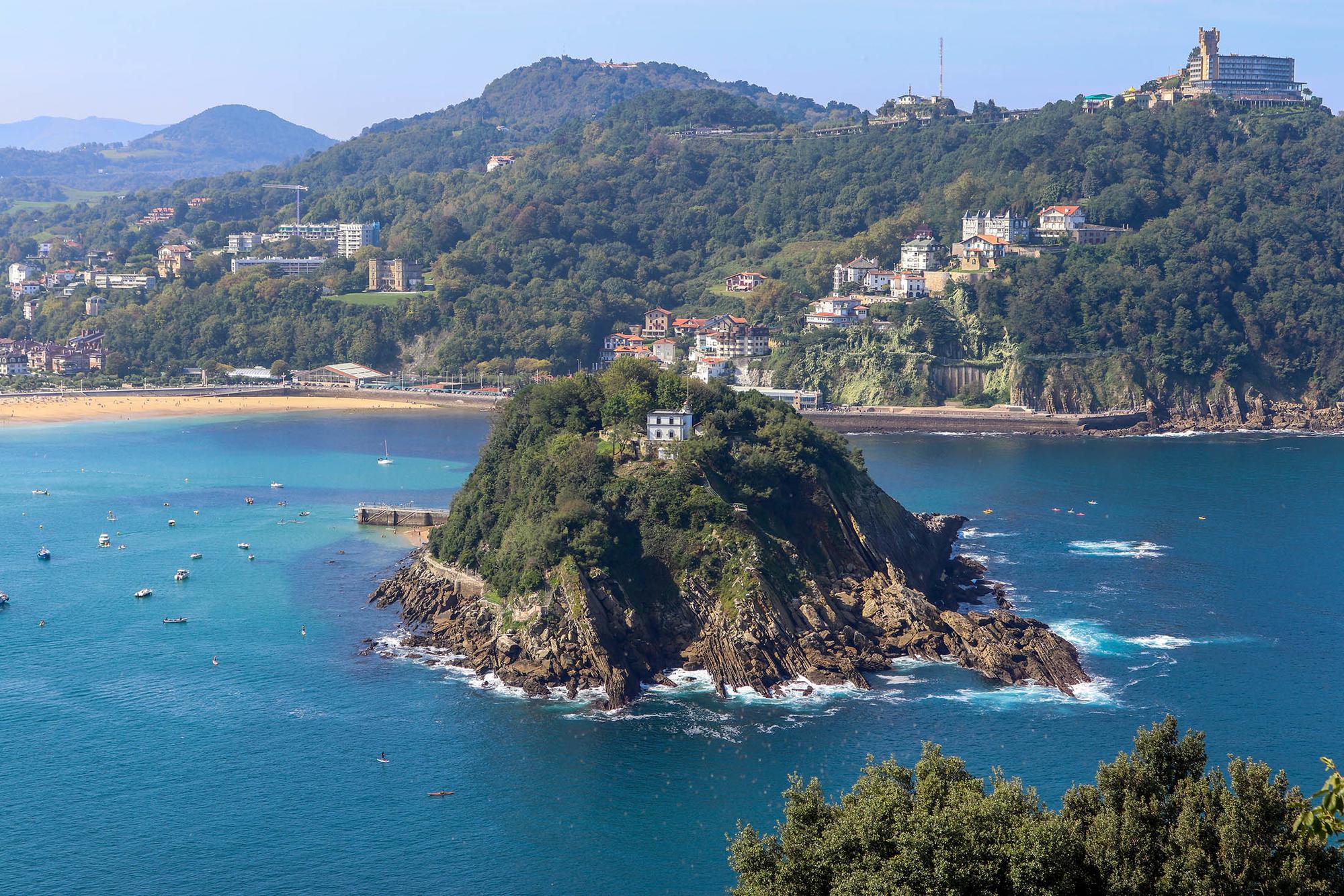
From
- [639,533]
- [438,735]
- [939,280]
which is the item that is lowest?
[438,735]

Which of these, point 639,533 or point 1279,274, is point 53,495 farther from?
point 1279,274

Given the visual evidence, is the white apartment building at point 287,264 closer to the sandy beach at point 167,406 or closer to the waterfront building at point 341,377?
the waterfront building at point 341,377

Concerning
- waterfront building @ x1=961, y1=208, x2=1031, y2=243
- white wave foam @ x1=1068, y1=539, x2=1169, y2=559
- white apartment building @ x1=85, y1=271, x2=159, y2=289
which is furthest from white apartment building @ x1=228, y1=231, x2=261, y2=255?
white wave foam @ x1=1068, y1=539, x2=1169, y2=559

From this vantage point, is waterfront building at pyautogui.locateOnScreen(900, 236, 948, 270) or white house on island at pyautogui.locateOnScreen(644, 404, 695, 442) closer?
white house on island at pyautogui.locateOnScreen(644, 404, 695, 442)

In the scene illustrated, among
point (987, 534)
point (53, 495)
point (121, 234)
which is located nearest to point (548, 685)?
point (987, 534)

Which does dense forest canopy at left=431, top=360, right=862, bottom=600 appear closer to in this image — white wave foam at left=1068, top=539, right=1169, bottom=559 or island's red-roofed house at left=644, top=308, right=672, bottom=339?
white wave foam at left=1068, top=539, right=1169, bottom=559
